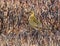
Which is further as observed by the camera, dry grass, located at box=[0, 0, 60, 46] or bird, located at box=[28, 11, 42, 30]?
bird, located at box=[28, 11, 42, 30]

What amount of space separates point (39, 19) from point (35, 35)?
33 cm

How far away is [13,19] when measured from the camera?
512 cm

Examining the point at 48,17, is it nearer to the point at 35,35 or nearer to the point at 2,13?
the point at 35,35

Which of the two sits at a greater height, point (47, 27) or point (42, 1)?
point (42, 1)

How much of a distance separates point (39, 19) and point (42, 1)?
0.42m

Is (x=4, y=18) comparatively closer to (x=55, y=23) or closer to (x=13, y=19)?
(x=13, y=19)

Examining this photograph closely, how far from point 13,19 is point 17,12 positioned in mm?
152

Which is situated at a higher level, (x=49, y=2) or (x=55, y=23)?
(x=49, y=2)

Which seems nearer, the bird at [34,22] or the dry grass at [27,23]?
the dry grass at [27,23]

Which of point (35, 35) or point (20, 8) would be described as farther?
point (20, 8)

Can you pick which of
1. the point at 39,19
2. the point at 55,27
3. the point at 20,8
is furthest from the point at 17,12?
the point at 55,27

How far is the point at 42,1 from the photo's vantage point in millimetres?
5246

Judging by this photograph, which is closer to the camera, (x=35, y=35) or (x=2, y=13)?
(x=35, y=35)

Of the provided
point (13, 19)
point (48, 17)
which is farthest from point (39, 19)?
point (13, 19)
